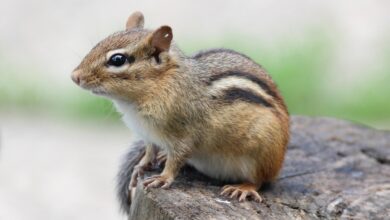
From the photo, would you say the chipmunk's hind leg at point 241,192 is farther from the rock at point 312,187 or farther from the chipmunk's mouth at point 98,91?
the chipmunk's mouth at point 98,91

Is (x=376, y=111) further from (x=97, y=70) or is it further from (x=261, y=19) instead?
(x=97, y=70)

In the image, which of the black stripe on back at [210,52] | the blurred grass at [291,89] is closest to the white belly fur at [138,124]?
the black stripe on back at [210,52]

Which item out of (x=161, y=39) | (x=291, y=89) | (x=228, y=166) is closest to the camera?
(x=161, y=39)

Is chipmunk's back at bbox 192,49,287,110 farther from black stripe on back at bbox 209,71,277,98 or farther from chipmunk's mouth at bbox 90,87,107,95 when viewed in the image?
chipmunk's mouth at bbox 90,87,107,95

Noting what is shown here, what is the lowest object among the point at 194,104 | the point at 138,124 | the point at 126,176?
the point at 126,176

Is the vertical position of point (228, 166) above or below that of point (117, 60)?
below

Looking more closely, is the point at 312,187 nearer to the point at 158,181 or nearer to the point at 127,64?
the point at 158,181

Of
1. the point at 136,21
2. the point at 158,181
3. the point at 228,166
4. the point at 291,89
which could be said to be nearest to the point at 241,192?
the point at 228,166

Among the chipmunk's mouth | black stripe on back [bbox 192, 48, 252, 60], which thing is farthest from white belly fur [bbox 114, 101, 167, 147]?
black stripe on back [bbox 192, 48, 252, 60]
